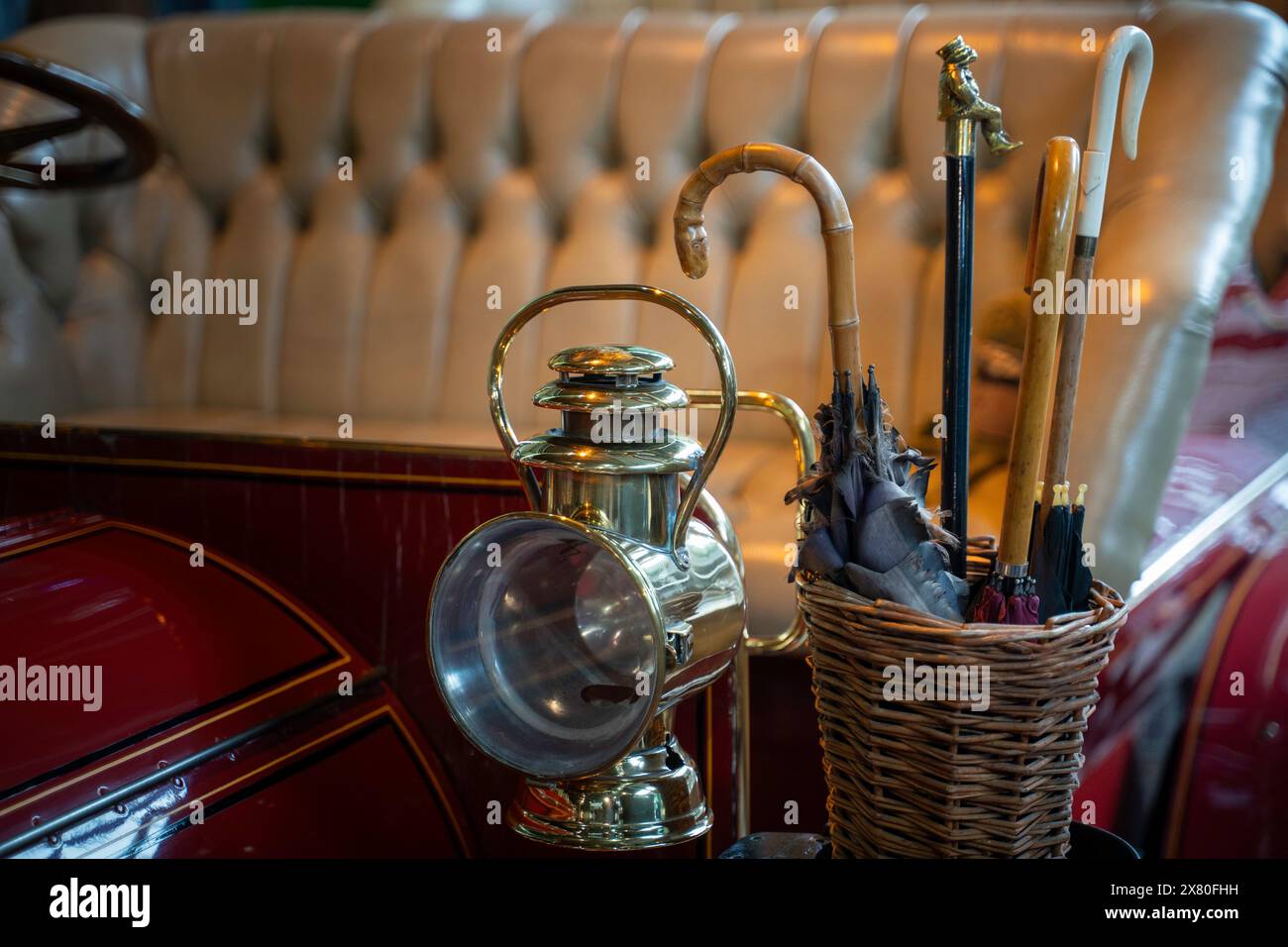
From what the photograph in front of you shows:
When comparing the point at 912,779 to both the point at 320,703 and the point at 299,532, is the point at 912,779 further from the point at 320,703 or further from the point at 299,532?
the point at 299,532

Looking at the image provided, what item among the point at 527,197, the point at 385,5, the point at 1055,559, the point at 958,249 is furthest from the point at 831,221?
the point at 385,5

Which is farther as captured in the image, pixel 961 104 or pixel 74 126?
pixel 74 126

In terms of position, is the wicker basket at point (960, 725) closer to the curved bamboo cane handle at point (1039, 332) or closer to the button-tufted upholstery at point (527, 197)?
the curved bamboo cane handle at point (1039, 332)

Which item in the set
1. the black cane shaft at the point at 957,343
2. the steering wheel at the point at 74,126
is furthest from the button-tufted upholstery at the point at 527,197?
the black cane shaft at the point at 957,343

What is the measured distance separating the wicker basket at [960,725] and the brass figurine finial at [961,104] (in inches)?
10.1

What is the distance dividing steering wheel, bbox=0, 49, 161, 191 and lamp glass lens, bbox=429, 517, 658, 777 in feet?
2.64

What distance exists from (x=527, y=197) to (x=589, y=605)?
152 cm

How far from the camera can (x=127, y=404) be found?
2.24 metres

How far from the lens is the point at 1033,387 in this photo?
0.62 m

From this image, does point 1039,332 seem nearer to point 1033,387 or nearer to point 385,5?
point 1033,387

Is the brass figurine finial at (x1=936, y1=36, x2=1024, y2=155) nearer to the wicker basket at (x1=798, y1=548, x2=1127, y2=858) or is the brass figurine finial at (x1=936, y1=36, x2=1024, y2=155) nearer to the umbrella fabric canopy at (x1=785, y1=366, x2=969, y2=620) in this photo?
the umbrella fabric canopy at (x1=785, y1=366, x2=969, y2=620)

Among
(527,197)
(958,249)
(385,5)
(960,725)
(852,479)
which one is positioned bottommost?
(960,725)

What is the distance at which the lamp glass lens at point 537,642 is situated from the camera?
632 mm
